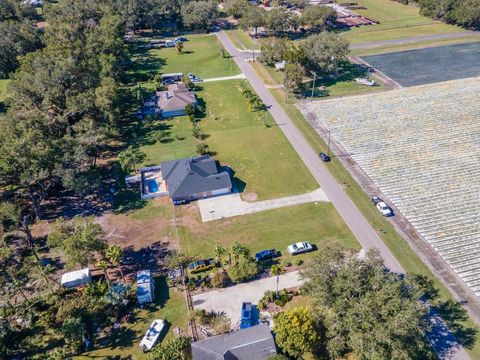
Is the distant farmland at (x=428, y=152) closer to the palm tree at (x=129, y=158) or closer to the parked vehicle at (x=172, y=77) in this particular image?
the palm tree at (x=129, y=158)

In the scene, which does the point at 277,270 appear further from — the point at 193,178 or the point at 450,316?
the point at 193,178

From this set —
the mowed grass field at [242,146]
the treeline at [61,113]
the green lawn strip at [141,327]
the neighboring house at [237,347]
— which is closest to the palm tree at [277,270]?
the neighboring house at [237,347]

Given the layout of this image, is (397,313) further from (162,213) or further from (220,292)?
(162,213)

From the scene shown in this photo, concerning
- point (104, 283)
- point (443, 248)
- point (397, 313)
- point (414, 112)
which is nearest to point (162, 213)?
point (104, 283)

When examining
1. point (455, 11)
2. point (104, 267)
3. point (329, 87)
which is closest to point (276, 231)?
point (104, 267)

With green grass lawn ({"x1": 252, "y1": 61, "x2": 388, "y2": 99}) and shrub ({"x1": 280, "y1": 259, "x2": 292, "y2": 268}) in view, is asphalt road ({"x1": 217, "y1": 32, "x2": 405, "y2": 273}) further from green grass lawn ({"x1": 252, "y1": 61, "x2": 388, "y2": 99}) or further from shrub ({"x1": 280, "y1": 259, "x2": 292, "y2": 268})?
shrub ({"x1": 280, "y1": 259, "x2": 292, "y2": 268})

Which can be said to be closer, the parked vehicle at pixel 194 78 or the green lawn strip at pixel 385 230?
the green lawn strip at pixel 385 230

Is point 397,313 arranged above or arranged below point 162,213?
above
